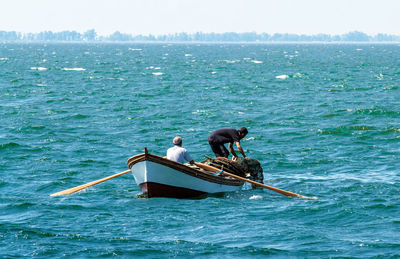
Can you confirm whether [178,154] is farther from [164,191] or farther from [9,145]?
[9,145]

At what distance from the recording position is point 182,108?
42812 millimetres

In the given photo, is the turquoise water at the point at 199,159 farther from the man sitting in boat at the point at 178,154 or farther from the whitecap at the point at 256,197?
the man sitting in boat at the point at 178,154

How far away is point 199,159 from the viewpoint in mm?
26312

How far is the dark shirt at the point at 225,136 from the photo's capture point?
20.9m

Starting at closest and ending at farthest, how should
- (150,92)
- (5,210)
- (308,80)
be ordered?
(5,210) → (150,92) → (308,80)

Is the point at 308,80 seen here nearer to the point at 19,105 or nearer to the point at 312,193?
the point at 19,105

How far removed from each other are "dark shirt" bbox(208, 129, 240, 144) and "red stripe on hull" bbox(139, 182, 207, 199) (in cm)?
233

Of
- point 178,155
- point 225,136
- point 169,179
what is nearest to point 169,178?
point 169,179

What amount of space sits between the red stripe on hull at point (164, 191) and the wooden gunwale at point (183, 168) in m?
0.59

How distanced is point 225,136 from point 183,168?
2902mm

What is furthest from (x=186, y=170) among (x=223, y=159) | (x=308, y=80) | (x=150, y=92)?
(x=308, y=80)

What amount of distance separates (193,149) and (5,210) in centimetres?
1167

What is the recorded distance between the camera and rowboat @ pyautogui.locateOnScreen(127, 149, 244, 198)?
18.3 m

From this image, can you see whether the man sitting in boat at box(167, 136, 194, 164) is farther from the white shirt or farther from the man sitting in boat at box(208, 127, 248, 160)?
the man sitting in boat at box(208, 127, 248, 160)
